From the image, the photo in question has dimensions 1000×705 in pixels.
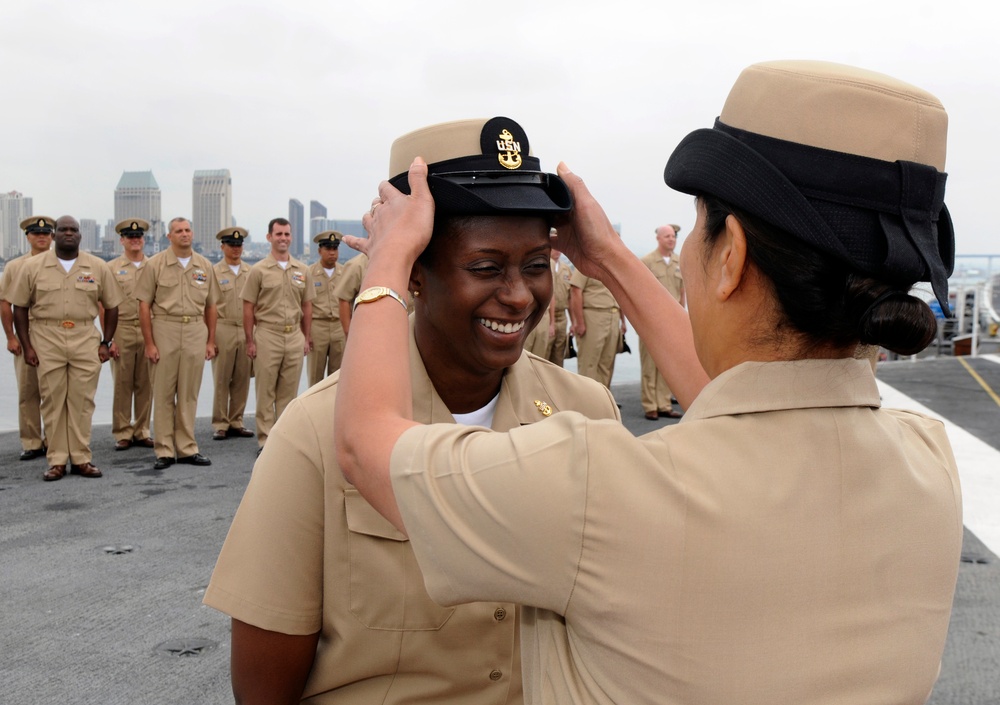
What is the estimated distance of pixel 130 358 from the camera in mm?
9016

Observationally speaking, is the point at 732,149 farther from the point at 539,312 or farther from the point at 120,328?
the point at 120,328

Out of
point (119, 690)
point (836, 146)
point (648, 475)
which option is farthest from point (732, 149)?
point (119, 690)

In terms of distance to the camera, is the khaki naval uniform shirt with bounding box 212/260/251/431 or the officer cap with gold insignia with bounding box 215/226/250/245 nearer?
the khaki naval uniform shirt with bounding box 212/260/251/431

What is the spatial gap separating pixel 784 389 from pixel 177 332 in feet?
25.5

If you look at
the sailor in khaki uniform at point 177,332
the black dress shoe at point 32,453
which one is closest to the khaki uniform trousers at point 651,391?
the sailor in khaki uniform at point 177,332

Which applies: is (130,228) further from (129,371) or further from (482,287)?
(482,287)

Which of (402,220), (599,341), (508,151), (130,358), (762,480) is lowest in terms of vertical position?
(130,358)

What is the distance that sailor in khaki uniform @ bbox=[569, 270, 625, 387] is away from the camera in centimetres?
1081

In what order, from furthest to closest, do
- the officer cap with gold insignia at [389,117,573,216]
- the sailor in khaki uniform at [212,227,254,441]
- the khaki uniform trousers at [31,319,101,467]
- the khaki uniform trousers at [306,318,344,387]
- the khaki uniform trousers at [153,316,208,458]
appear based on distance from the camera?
the khaki uniform trousers at [306,318,344,387], the sailor in khaki uniform at [212,227,254,441], the khaki uniform trousers at [153,316,208,458], the khaki uniform trousers at [31,319,101,467], the officer cap with gold insignia at [389,117,573,216]

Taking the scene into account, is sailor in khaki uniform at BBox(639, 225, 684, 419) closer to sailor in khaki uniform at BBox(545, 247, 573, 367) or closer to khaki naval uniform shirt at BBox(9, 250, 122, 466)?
sailor in khaki uniform at BBox(545, 247, 573, 367)

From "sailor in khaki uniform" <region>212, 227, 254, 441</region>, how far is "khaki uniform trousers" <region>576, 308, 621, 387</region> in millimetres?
3745

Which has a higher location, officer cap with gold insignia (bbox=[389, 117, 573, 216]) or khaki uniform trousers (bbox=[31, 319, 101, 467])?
officer cap with gold insignia (bbox=[389, 117, 573, 216])

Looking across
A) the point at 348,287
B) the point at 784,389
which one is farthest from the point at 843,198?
the point at 348,287

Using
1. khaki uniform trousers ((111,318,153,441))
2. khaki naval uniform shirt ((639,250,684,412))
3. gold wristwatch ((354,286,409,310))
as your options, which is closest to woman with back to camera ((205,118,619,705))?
gold wristwatch ((354,286,409,310))
